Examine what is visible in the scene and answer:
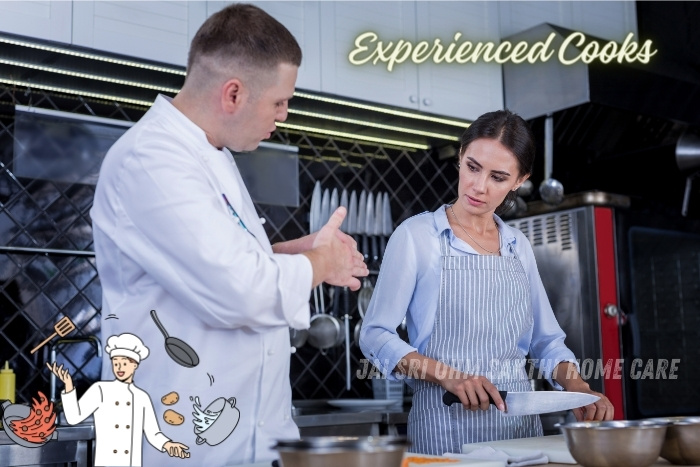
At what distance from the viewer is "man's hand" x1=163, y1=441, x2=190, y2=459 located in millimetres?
1341

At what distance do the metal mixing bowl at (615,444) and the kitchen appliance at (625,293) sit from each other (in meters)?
2.06

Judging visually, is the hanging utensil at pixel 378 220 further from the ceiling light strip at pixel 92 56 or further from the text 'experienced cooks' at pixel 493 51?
the ceiling light strip at pixel 92 56

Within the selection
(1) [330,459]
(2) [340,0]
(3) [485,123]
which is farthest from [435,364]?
(2) [340,0]

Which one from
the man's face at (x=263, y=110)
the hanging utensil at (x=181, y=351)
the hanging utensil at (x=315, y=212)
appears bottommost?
the hanging utensil at (x=181, y=351)

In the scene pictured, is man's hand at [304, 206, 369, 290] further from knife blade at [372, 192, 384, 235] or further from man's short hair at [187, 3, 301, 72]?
knife blade at [372, 192, 384, 235]

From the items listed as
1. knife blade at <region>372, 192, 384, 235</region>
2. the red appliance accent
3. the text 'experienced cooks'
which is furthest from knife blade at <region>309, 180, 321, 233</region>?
the red appliance accent

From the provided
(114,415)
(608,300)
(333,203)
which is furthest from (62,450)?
(608,300)

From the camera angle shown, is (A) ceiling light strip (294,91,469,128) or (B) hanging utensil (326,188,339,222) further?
(B) hanging utensil (326,188,339,222)

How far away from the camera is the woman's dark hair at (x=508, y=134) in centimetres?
219

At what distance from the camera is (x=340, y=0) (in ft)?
10.5

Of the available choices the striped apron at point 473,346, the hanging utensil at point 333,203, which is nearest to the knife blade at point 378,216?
the hanging utensil at point 333,203

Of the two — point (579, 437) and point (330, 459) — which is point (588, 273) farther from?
point (330, 459)

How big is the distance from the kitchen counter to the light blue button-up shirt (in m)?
0.81

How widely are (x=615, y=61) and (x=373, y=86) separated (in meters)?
0.95
